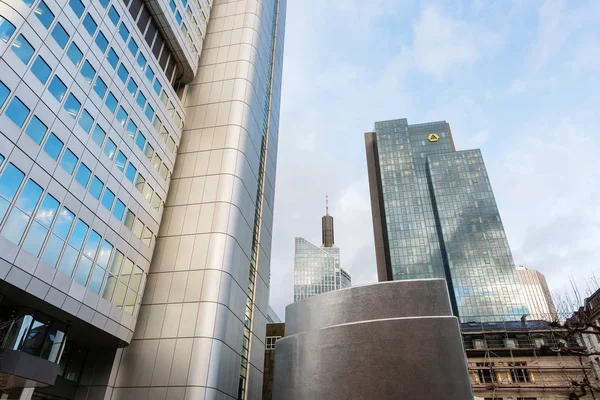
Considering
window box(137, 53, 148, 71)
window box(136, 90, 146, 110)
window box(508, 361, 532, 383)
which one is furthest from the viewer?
window box(508, 361, 532, 383)

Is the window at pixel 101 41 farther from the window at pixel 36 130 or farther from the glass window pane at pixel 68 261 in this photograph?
the glass window pane at pixel 68 261

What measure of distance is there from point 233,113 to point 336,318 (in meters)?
19.0

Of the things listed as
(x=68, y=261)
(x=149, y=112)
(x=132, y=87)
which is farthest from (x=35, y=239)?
(x=149, y=112)

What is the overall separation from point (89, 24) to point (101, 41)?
3.82 feet

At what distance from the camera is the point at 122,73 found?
82.1 ft

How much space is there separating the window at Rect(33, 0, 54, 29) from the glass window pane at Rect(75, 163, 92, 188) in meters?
6.78

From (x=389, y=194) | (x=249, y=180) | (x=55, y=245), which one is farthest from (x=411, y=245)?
(x=55, y=245)

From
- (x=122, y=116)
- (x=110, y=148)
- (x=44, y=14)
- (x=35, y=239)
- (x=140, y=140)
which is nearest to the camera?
(x=35, y=239)

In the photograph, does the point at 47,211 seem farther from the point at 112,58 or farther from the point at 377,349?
the point at 377,349

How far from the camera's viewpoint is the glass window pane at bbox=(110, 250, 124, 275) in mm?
22406

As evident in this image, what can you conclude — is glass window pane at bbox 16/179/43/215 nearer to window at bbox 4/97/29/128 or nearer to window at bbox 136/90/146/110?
window at bbox 4/97/29/128

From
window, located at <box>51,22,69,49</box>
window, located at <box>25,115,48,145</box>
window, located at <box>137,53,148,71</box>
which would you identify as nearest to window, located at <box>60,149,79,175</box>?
window, located at <box>25,115,48,145</box>

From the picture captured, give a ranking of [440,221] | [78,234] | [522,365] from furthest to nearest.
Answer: [440,221] < [522,365] < [78,234]

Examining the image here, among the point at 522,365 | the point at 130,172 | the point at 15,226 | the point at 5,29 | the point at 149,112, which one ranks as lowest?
the point at 15,226
